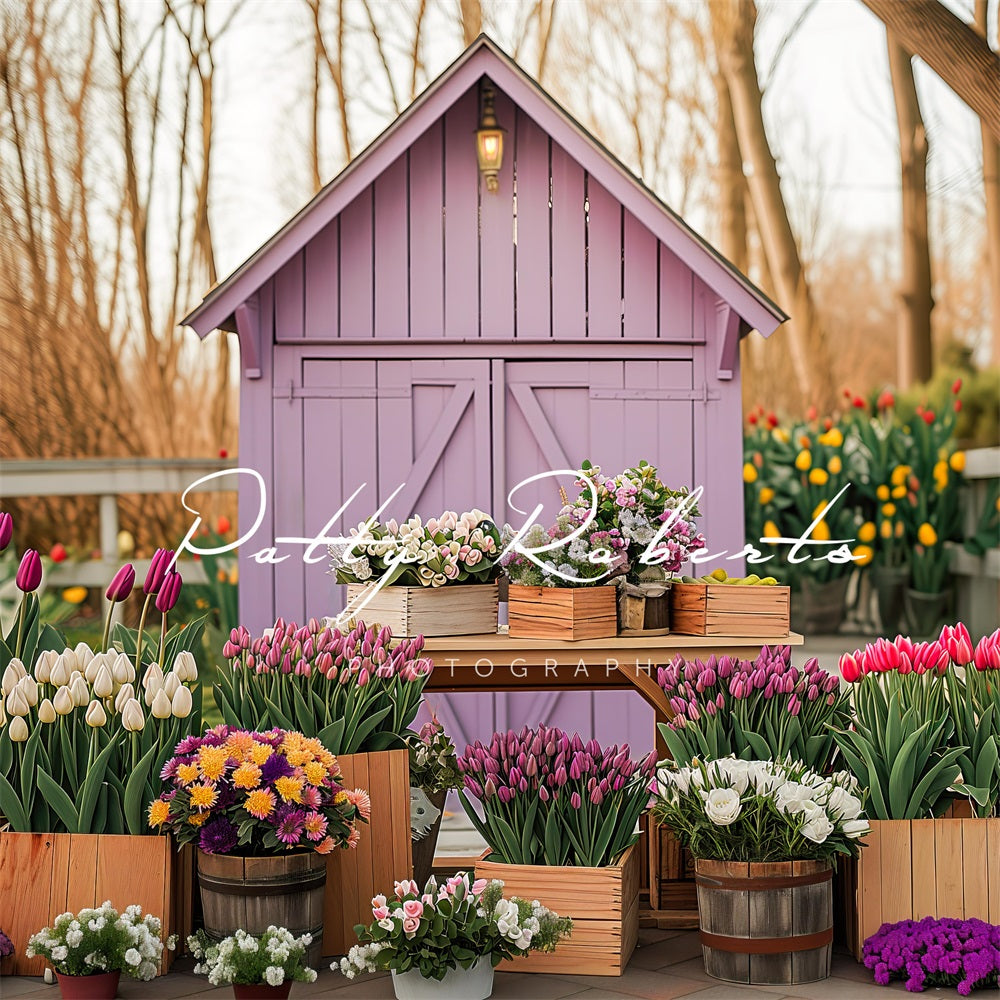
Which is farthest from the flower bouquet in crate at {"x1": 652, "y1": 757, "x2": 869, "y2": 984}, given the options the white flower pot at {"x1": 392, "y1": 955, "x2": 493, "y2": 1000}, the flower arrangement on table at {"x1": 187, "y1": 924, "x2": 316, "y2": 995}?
the flower arrangement on table at {"x1": 187, "y1": 924, "x2": 316, "y2": 995}

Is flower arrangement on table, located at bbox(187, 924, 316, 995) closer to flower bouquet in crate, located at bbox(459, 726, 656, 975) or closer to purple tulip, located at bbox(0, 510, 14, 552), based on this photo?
flower bouquet in crate, located at bbox(459, 726, 656, 975)

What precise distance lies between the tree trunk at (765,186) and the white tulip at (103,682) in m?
13.5

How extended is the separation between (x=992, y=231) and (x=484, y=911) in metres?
12.1

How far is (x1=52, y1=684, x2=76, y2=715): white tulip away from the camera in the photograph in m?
4.10

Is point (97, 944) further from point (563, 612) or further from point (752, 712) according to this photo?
point (752, 712)

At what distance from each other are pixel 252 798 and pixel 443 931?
683 millimetres

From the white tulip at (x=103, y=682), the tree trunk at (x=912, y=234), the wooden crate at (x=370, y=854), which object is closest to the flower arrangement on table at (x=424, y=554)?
the wooden crate at (x=370, y=854)

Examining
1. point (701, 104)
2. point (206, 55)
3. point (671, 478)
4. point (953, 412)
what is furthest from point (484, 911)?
point (701, 104)

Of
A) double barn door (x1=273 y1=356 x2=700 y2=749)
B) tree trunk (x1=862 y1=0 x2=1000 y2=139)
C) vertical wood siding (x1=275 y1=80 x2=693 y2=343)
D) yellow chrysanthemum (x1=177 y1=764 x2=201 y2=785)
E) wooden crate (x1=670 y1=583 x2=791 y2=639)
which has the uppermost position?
tree trunk (x1=862 y1=0 x2=1000 y2=139)

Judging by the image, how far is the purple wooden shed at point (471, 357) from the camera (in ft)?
21.9

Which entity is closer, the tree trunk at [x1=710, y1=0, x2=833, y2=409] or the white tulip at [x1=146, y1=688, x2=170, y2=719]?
the white tulip at [x1=146, y1=688, x2=170, y2=719]

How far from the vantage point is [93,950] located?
151 inches

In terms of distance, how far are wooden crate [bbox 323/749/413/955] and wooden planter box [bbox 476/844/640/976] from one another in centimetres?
36

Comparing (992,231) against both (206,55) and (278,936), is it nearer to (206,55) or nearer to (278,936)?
(206,55)
